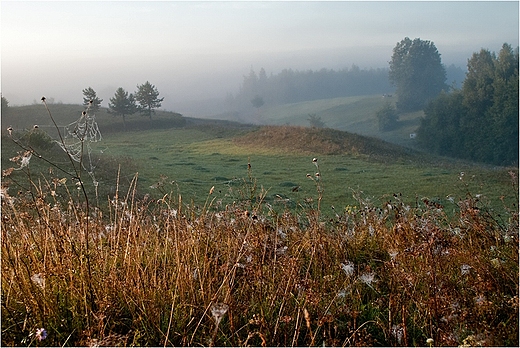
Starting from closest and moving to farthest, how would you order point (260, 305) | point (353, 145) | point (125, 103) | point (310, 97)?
point (260, 305), point (353, 145), point (125, 103), point (310, 97)

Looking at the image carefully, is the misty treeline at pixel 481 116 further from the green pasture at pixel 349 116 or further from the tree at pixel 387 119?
the tree at pixel 387 119

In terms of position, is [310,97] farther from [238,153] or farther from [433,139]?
[238,153]

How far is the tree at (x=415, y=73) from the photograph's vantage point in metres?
84.3

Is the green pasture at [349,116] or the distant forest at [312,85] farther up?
the distant forest at [312,85]

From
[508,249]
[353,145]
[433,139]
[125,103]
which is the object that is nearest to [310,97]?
[433,139]

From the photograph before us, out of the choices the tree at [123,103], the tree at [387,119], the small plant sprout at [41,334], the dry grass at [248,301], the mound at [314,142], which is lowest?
the tree at [387,119]

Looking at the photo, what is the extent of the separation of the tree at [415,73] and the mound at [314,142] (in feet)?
183

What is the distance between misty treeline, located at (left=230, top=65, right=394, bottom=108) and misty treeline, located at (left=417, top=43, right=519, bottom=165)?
3138 inches

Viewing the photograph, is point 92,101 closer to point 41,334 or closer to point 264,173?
point 41,334

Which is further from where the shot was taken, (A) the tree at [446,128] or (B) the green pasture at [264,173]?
(A) the tree at [446,128]

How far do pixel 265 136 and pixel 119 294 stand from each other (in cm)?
3004

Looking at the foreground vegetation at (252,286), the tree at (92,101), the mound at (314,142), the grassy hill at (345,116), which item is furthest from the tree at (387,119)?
the foreground vegetation at (252,286)

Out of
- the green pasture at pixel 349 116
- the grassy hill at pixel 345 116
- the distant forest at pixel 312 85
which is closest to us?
the green pasture at pixel 349 116

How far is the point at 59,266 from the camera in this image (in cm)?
334
